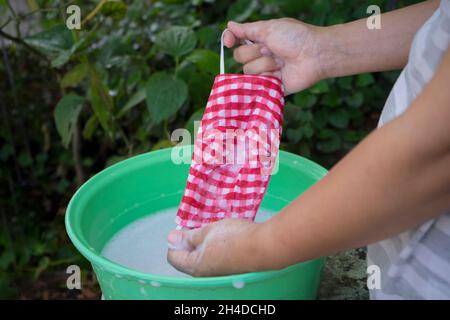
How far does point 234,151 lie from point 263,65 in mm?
160

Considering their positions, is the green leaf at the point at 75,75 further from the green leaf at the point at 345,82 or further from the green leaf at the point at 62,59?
the green leaf at the point at 345,82

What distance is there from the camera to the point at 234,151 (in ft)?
3.30

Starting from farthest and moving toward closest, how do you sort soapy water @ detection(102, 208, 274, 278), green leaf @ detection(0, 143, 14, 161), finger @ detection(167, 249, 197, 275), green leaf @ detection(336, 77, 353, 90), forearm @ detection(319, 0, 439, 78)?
green leaf @ detection(0, 143, 14, 161) → green leaf @ detection(336, 77, 353, 90) → soapy water @ detection(102, 208, 274, 278) → forearm @ detection(319, 0, 439, 78) → finger @ detection(167, 249, 197, 275)

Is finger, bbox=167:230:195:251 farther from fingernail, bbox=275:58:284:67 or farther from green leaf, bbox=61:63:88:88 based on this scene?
green leaf, bbox=61:63:88:88

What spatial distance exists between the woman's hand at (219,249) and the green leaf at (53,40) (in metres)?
0.75

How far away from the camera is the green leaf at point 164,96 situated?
53.7 inches

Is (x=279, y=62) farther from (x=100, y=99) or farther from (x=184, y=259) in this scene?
(x=100, y=99)

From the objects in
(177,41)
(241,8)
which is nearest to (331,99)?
(241,8)

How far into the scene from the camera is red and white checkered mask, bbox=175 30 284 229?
0.97 meters

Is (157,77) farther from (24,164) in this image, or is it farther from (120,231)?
(24,164)

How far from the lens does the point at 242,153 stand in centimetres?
100

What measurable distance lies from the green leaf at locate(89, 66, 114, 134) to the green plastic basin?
0.35 meters

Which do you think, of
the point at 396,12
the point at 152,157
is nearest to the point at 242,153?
the point at 152,157

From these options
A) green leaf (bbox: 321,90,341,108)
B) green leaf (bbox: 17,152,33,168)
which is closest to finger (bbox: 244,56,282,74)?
green leaf (bbox: 321,90,341,108)
